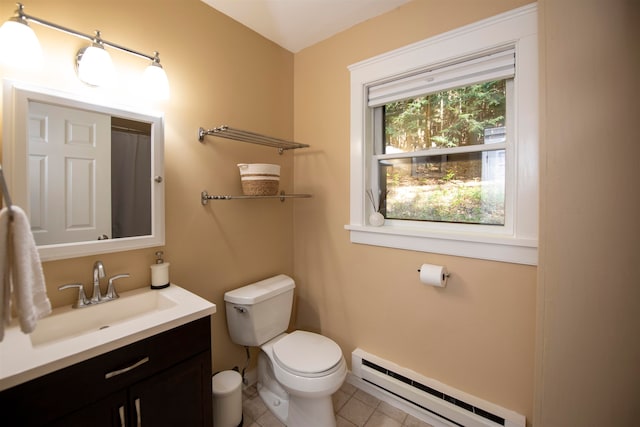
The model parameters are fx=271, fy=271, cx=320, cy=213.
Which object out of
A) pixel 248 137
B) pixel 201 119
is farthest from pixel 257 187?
pixel 201 119

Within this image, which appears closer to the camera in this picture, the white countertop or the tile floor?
the white countertop

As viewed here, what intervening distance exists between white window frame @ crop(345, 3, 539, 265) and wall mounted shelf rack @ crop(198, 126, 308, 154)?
492 mm

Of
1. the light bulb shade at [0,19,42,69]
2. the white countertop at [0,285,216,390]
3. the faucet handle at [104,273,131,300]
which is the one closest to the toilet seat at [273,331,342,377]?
the white countertop at [0,285,216,390]

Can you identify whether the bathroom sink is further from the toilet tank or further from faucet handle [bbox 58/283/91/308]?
the toilet tank

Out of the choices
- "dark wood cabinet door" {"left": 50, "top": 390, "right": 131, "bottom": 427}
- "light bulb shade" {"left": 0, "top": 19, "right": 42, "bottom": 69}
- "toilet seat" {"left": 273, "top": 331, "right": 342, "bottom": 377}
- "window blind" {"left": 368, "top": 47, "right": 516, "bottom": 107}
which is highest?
"window blind" {"left": 368, "top": 47, "right": 516, "bottom": 107}

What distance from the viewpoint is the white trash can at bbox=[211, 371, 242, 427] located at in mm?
1404

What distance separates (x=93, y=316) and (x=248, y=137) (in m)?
1.24

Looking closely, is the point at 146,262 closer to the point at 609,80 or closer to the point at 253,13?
the point at 253,13

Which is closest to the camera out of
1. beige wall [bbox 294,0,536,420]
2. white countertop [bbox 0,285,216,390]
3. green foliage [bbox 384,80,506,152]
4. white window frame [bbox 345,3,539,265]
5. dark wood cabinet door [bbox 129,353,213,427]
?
white countertop [bbox 0,285,216,390]

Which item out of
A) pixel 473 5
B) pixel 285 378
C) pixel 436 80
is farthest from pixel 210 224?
pixel 473 5

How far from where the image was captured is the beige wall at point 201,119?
1165 mm

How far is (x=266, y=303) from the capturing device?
65.8 inches

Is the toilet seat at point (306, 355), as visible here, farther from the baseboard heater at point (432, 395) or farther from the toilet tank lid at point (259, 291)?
the baseboard heater at point (432, 395)

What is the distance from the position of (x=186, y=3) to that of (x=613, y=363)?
98.1 inches
